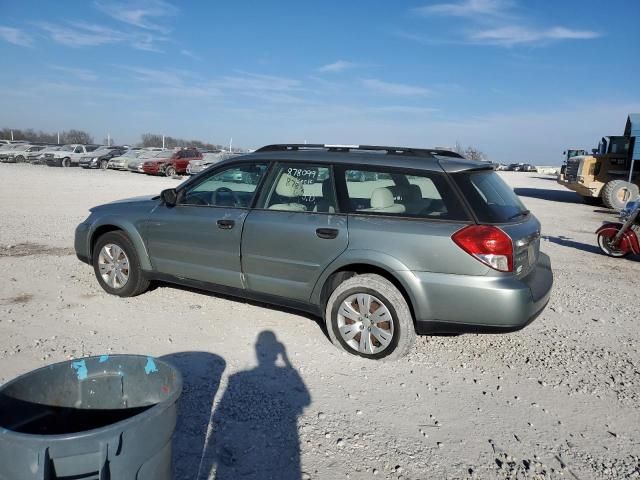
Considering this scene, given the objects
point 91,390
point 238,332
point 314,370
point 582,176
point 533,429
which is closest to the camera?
point 91,390

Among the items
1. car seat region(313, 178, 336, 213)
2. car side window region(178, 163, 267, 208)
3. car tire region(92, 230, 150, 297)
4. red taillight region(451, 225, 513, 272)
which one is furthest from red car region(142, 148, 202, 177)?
red taillight region(451, 225, 513, 272)

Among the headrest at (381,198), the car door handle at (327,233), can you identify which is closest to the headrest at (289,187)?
the car door handle at (327,233)

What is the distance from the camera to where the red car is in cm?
2736

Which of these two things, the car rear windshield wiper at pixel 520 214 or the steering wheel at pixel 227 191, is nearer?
the car rear windshield wiper at pixel 520 214

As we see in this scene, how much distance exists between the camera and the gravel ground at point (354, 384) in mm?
2697

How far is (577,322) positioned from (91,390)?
15.4 feet

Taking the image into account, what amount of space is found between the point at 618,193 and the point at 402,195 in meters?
16.3

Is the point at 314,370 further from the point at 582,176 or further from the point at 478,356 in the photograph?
the point at 582,176

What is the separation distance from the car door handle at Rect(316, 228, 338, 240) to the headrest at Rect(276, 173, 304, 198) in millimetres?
476

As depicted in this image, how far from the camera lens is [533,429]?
304cm

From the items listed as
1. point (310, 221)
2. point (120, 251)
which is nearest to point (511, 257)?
point (310, 221)

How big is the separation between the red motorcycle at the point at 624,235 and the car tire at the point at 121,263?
7688mm

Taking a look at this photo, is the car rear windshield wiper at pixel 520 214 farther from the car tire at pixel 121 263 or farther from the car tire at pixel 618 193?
the car tire at pixel 618 193

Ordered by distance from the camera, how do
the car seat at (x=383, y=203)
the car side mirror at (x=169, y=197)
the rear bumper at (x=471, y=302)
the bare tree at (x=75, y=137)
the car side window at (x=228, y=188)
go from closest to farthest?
1. the rear bumper at (x=471, y=302)
2. the car seat at (x=383, y=203)
3. the car side window at (x=228, y=188)
4. the car side mirror at (x=169, y=197)
5. the bare tree at (x=75, y=137)
